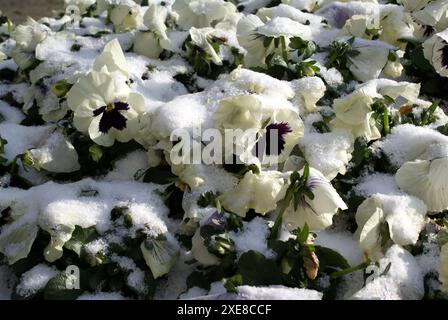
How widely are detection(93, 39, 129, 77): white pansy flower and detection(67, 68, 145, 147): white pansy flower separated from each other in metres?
0.05

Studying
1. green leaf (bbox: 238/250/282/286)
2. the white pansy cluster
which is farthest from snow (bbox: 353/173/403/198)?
green leaf (bbox: 238/250/282/286)

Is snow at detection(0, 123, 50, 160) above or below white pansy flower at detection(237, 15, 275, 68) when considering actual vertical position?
below

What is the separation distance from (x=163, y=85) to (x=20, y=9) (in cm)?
268

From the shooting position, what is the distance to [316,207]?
1.08 m

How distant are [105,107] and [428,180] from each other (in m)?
0.64

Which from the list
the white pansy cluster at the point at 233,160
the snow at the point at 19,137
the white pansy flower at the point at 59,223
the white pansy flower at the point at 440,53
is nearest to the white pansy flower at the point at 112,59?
the white pansy cluster at the point at 233,160

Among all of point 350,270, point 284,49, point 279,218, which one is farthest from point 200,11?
point 350,270

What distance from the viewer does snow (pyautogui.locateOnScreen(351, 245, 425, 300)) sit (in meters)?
1.04

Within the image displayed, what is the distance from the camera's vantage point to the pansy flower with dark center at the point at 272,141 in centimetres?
125

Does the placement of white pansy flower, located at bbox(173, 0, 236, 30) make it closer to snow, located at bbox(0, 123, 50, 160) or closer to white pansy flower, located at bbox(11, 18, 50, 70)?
white pansy flower, located at bbox(11, 18, 50, 70)

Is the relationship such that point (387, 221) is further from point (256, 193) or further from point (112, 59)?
point (112, 59)

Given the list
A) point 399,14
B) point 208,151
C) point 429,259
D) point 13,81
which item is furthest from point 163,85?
point 429,259

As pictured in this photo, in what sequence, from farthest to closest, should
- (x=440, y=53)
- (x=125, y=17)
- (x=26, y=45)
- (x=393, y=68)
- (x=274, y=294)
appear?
1. (x=125, y=17)
2. (x=26, y=45)
3. (x=393, y=68)
4. (x=440, y=53)
5. (x=274, y=294)

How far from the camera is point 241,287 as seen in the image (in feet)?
3.27
